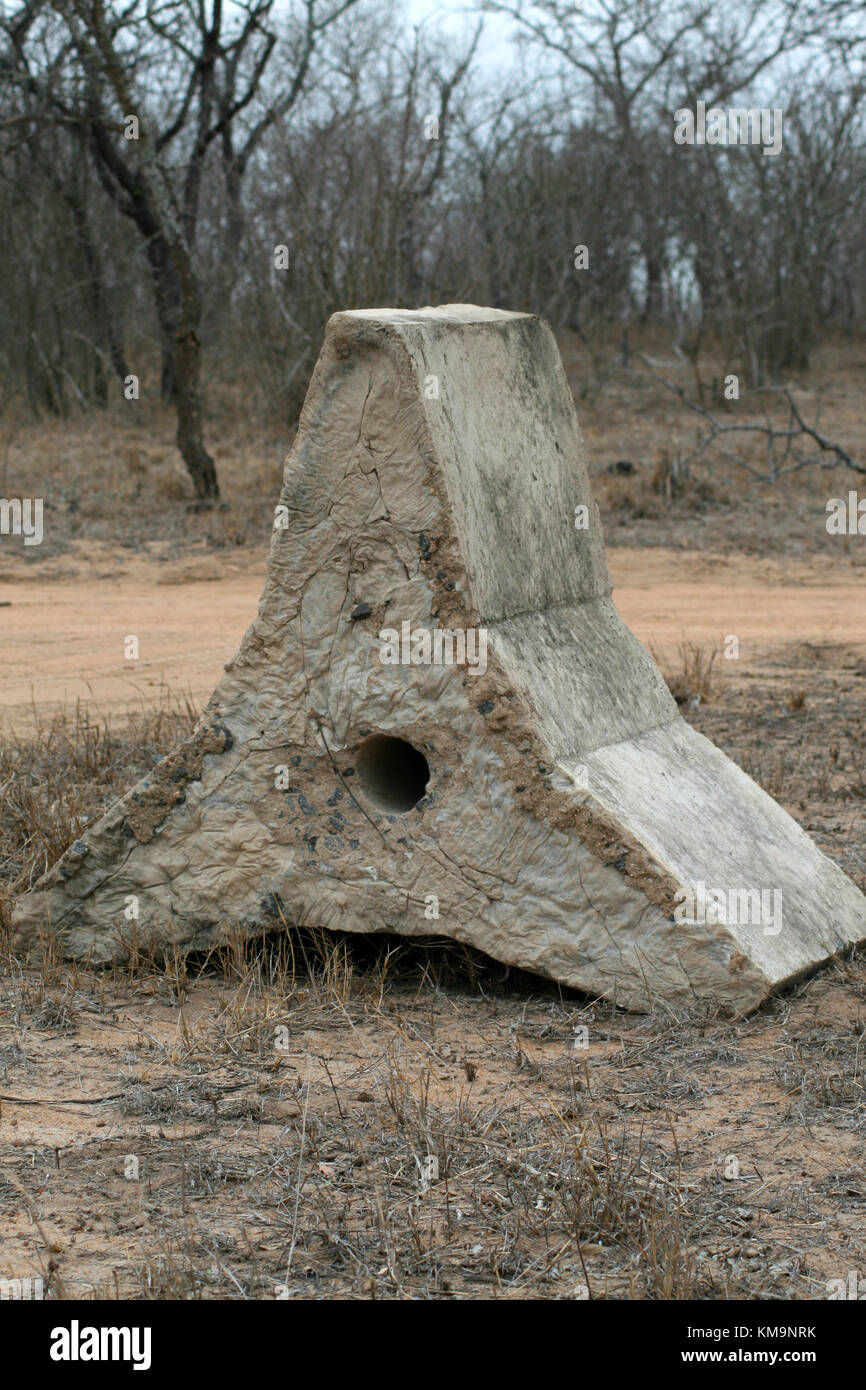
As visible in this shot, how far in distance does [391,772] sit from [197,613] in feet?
17.7

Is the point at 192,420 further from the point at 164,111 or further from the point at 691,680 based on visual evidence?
the point at 164,111

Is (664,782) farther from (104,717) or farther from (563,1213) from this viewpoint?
(104,717)

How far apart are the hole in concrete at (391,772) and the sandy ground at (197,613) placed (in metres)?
2.83

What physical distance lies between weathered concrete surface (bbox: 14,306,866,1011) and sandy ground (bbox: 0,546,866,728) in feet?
9.22

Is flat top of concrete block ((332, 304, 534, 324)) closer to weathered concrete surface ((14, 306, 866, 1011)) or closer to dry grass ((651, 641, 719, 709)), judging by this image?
weathered concrete surface ((14, 306, 866, 1011))

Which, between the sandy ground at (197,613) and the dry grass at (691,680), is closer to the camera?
the dry grass at (691,680)

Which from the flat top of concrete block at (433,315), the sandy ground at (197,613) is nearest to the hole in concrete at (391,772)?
the flat top of concrete block at (433,315)

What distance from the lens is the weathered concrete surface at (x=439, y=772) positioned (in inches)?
142

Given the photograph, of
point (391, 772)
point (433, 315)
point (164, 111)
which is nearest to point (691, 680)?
point (391, 772)

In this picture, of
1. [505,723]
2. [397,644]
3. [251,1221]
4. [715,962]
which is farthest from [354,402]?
[251,1221]

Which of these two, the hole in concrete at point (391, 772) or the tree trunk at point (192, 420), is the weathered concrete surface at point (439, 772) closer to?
the hole in concrete at point (391, 772)

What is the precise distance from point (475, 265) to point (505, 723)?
13.4 metres

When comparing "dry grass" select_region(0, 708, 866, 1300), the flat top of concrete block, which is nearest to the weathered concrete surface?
the flat top of concrete block

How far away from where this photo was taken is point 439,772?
373 cm
